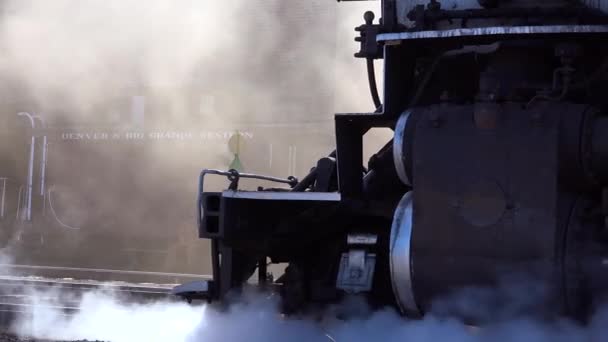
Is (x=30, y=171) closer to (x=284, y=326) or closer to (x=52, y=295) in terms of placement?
(x=52, y=295)

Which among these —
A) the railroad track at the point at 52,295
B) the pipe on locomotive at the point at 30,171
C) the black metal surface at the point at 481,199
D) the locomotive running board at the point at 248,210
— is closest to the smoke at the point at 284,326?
the black metal surface at the point at 481,199

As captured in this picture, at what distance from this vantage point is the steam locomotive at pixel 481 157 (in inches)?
176

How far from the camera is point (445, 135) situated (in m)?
4.73

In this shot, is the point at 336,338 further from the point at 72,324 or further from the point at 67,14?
the point at 67,14

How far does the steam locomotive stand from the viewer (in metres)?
4.46

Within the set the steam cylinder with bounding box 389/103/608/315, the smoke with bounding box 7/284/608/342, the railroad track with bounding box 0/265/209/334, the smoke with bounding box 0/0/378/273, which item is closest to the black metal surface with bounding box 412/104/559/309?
the steam cylinder with bounding box 389/103/608/315

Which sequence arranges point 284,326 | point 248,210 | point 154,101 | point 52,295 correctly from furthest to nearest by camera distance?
1. point 154,101
2. point 52,295
3. point 248,210
4. point 284,326

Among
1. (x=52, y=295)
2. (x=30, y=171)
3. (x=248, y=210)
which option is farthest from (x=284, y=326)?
(x=30, y=171)

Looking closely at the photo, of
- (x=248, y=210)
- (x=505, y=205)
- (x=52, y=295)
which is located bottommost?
(x=52, y=295)

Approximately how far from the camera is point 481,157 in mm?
4598

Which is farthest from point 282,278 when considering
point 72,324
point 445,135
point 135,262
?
point 135,262

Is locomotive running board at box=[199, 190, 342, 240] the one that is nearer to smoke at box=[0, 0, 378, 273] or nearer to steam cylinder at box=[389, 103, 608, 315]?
steam cylinder at box=[389, 103, 608, 315]

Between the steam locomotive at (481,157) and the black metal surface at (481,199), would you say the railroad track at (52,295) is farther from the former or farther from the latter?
the black metal surface at (481,199)

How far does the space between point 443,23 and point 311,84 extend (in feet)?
69.6
